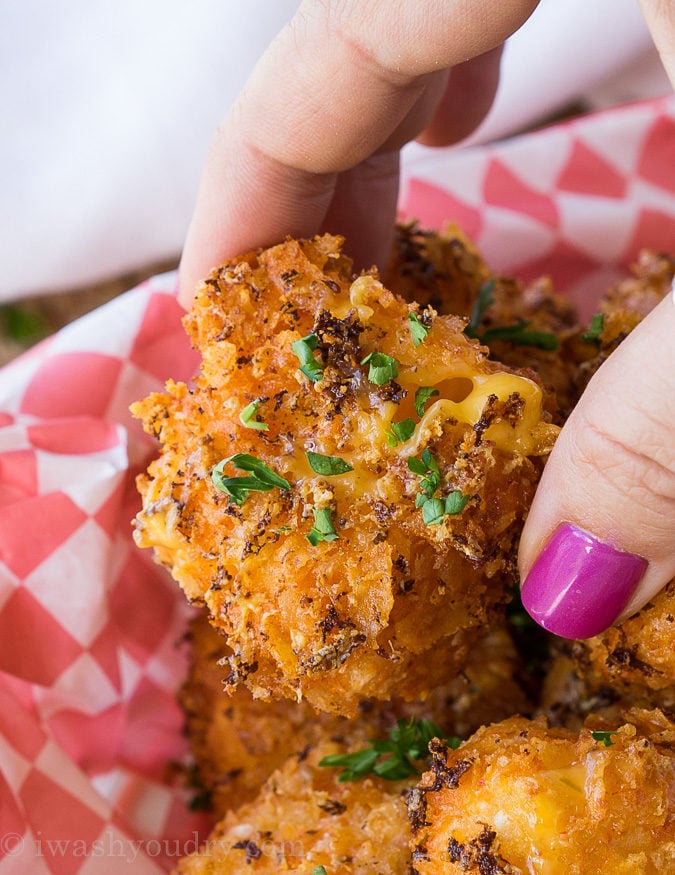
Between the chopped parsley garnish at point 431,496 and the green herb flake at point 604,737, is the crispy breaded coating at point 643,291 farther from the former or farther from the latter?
the green herb flake at point 604,737

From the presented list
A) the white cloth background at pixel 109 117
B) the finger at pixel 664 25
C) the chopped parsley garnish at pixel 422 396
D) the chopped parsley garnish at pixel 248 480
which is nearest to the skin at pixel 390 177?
the finger at pixel 664 25

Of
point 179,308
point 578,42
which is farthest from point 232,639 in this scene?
point 578,42

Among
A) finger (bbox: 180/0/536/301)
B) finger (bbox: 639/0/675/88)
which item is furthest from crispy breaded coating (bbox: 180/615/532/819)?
finger (bbox: 639/0/675/88)

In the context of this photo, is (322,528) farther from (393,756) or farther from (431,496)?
(393,756)

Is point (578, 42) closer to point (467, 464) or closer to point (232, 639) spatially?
point (467, 464)
